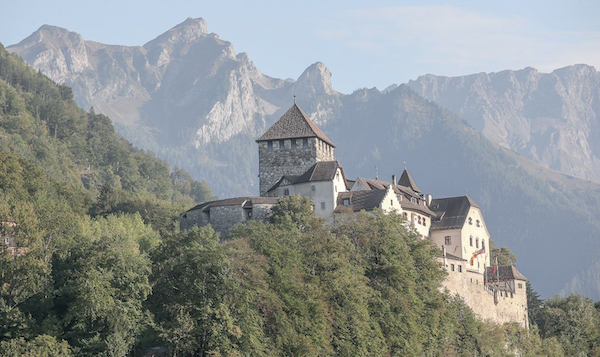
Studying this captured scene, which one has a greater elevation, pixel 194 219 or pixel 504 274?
pixel 194 219

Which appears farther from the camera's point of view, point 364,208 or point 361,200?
point 361,200

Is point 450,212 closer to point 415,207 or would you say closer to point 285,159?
point 415,207

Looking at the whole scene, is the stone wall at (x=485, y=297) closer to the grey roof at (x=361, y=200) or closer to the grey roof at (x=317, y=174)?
the grey roof at (x=361, y=200)

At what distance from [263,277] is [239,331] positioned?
6901 millimetres

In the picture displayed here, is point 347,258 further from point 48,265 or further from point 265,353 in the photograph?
point 48,265

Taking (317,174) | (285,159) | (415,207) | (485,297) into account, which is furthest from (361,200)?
(485,297)

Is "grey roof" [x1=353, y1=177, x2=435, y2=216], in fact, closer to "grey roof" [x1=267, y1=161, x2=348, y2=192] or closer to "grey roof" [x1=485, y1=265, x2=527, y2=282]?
"grey roof" [x1=267, y1=161, x2=348, y2=192]

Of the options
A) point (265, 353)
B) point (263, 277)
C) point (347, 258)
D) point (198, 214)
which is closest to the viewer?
point (265, 353)

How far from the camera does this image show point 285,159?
301ft

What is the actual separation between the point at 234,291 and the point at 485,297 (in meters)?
36.8

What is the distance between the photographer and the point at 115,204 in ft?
357

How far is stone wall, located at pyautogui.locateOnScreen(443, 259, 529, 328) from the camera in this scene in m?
86.2

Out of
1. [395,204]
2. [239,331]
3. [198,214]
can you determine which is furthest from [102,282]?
[395,204]

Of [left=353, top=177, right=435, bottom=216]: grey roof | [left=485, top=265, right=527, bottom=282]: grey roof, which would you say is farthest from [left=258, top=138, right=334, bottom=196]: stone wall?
[left=485, top=265, right=527, bottom=282]: grey roof
